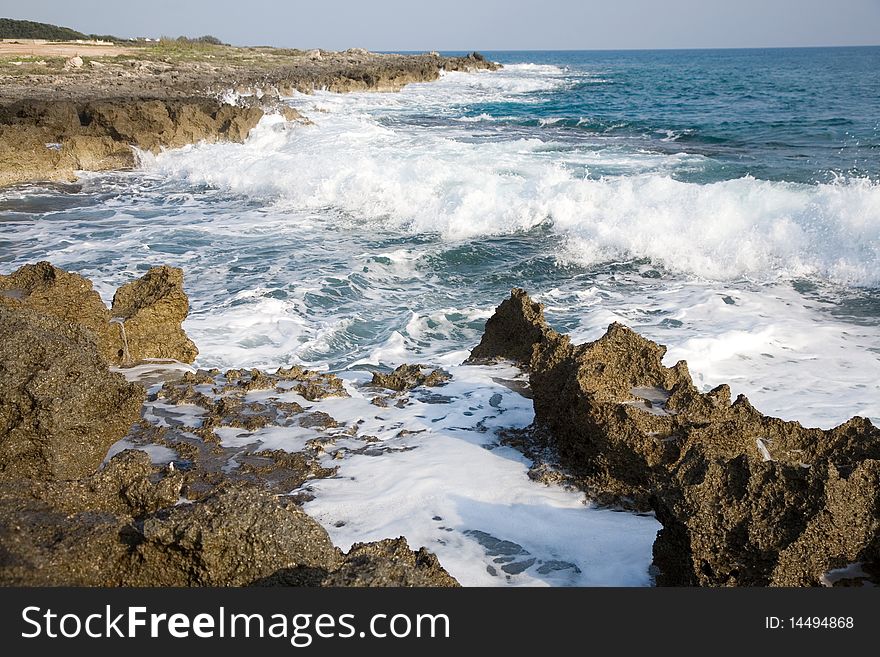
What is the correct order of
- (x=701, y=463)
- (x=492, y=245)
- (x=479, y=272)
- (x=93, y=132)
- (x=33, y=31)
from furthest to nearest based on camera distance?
1. (x=33, y=31)
2. (x=93, y=132)
3. (x=492, y=245)
4. (x=479, y=272)
5. (x=701, y=463)

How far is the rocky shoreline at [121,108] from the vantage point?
52.5 feet

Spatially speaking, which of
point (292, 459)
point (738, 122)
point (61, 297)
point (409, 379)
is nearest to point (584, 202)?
point (409, 379)

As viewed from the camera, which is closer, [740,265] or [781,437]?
[781,437]

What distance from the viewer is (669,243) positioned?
419 inches

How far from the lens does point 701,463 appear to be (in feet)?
10.2

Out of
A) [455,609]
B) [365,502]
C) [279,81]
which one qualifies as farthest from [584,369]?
[279,81]

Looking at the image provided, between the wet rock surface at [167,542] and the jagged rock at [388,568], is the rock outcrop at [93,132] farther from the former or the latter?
the jagged rock at [388,568]

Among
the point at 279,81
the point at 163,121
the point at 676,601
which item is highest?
the point at 279,81

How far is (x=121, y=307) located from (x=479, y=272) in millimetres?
5193

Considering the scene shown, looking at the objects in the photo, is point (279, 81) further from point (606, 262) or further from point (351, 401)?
point (351, 401)

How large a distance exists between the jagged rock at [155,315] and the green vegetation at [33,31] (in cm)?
7554

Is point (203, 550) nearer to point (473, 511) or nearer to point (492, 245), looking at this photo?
point (473, 511)

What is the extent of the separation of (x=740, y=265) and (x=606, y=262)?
1.80 m

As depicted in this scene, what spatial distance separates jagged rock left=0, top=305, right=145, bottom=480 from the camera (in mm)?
3811
